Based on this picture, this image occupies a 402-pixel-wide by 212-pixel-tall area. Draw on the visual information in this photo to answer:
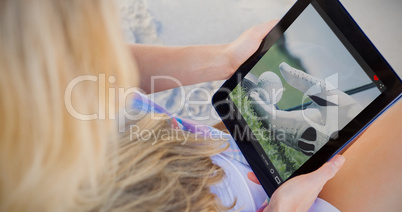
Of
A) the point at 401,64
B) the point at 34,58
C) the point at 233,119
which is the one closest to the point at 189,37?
the point at 233,119

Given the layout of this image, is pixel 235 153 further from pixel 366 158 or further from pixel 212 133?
pixel 366 158

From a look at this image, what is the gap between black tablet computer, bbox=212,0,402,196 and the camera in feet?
1.72

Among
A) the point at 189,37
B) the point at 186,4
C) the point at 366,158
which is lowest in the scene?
the point at 366,158

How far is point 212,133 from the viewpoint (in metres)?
0.76

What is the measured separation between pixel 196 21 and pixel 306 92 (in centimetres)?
73

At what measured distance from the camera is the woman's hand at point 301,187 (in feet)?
1.92

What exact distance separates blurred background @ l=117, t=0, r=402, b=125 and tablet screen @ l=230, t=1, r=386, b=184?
0.43 meters

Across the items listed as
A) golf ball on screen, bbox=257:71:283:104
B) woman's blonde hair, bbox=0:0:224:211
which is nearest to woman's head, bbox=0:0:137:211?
woman's blonde hair, bbox=0:0:224:211

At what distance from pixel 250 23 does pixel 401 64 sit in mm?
501

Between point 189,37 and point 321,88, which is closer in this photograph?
point 321,88

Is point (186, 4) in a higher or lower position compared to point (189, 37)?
higher

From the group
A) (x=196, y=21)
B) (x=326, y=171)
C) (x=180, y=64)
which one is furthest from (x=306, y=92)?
(x=196, y=21)

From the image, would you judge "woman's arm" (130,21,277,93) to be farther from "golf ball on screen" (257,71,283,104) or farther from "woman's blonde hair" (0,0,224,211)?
"woman's blonde hair" (0,0,224,211)

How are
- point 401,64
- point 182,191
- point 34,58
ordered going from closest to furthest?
point 34,58
point 182,191
point 401,64
